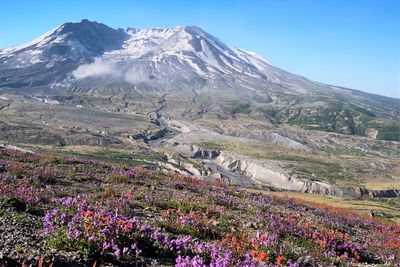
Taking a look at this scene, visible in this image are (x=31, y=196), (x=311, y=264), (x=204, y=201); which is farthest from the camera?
(x=204, y=201)

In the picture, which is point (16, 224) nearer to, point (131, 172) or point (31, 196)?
point (31, 196)

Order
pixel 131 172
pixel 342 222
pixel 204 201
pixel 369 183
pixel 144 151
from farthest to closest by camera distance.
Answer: pixel 144 151 → pixel 369 183 → pixel 131 172 → pixel 342 222 → pixel 204 201

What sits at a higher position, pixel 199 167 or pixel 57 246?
pixel 57 246

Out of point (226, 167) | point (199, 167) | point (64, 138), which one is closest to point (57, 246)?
point (199, 167)

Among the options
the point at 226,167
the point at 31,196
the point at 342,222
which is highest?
the point at 31,196

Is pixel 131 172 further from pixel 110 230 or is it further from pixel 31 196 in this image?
pixel 110 230

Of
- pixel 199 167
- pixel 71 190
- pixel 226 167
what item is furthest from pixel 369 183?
pixel 71 190

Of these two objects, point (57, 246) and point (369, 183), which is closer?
point (57, 246)
